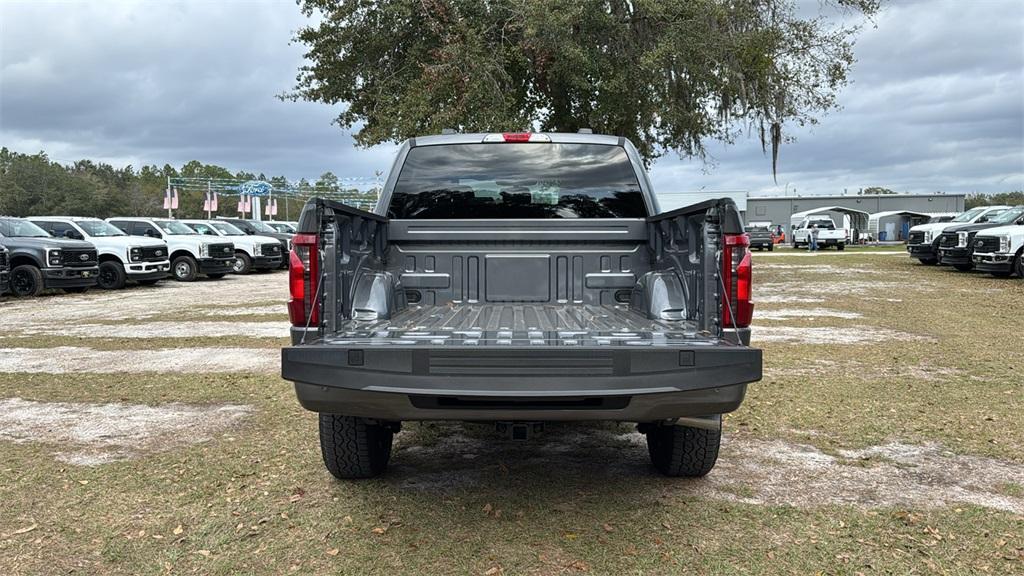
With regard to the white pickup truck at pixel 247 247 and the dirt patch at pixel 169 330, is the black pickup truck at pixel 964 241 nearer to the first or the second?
the dirt patch at pixel 169 330

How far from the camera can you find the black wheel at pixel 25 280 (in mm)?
15914

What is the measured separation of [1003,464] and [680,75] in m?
14.4

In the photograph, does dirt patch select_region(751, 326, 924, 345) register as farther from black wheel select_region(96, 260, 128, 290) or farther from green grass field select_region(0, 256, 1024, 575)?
black wheel select_region(96, 260, 128, 290)

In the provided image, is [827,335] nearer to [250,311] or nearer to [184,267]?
[250,311]

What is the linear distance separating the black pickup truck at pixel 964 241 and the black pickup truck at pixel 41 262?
21260mm

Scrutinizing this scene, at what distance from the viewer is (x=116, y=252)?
58.7 feet

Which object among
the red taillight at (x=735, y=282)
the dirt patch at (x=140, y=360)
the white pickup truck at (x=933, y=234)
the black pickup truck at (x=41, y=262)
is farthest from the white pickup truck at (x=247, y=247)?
the red taillight at (x=735, y=282)

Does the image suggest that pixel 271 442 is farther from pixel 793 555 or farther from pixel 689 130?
pixel 689 130

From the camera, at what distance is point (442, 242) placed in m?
4.45

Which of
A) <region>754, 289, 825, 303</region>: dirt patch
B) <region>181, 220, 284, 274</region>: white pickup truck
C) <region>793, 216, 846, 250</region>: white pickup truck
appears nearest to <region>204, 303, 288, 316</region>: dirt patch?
<region>754, 289, 825, 303</region>: dirt patch

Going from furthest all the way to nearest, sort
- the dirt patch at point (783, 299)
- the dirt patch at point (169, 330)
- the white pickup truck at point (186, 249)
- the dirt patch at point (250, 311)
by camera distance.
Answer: the white pickup truck at point (186, 249)
the dirt patch at point (783, 299)
the dirt patch at point (250, 311)
the dirt patch at point (169, 330)

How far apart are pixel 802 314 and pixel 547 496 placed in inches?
365

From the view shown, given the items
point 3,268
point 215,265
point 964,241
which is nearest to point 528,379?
point 3,268

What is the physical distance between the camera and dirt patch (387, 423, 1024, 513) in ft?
12.9
